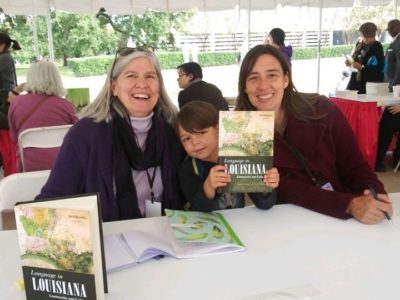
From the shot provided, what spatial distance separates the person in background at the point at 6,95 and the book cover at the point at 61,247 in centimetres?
294

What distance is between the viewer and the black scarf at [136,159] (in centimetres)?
151

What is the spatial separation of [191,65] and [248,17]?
335 cm

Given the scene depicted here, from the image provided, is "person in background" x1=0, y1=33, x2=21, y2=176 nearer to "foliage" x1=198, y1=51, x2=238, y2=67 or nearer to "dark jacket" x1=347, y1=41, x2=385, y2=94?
"dark jacket" x1=347, y1=41, x2=385, y2=94

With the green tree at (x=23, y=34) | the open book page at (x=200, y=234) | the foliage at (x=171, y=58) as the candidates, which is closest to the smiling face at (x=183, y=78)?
the open book page at (x=200, y=234)

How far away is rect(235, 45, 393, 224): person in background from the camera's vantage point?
160cm

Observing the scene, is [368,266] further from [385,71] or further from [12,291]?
[385,71]

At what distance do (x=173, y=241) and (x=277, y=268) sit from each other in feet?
0.98

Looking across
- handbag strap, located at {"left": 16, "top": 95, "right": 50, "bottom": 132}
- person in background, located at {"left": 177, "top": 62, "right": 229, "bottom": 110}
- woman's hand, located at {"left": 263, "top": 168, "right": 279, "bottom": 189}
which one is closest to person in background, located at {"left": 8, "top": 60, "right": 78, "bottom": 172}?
handbag strap, located at {"left": 16, "top": 95, "right": 50, "bottom": 132}

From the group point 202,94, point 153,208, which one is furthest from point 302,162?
point 202,94

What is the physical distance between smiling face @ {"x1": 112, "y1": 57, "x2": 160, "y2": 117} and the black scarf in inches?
2.7

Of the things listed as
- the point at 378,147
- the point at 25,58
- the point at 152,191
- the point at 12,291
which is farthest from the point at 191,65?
the point at 25,58

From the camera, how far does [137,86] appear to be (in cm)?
157

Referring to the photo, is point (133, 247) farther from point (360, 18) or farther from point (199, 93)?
point (360, 18)

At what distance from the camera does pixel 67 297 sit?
2.67 ft
